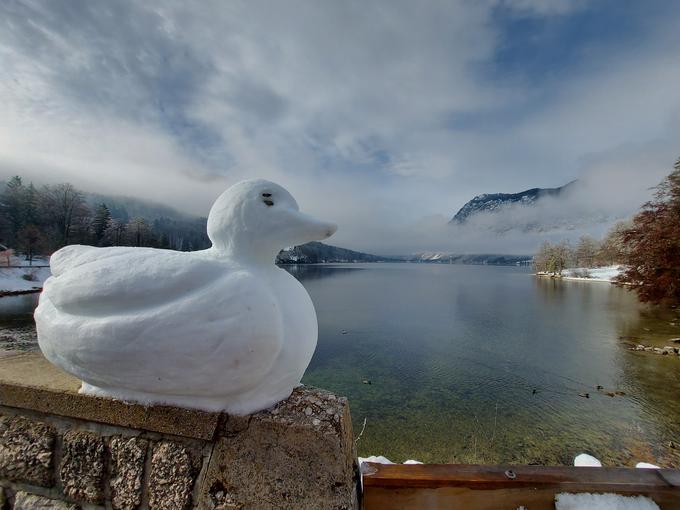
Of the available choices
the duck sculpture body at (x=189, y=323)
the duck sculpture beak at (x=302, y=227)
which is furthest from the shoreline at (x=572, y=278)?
the duck sculpture body at (x=189, y=323)

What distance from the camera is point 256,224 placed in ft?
5.72

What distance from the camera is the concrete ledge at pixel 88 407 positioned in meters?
1.53

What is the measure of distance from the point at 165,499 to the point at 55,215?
47.2m

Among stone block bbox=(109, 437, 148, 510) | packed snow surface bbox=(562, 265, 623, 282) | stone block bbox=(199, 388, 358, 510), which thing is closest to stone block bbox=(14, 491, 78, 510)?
stone block bbox=(109, 437, 148, 510)

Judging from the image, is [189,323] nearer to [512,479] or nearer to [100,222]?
[512,479]

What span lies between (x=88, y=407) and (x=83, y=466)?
319mm

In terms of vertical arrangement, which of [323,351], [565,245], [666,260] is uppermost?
[565,245]

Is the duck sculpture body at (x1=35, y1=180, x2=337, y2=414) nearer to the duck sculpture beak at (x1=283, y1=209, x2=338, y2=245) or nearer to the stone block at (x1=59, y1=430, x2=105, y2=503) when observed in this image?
the duck sculpture beak at (x1=283, y1=209, x2=338, y2=245)

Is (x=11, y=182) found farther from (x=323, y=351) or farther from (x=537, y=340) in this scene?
(x=537, y=340)

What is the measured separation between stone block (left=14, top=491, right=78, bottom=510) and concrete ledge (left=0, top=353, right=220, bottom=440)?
49 cm

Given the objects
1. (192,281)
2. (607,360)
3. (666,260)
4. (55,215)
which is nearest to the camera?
(192,281)

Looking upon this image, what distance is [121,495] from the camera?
1625mm

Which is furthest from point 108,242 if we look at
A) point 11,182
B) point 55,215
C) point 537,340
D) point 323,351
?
point 537,340

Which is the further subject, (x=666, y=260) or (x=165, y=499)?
(x=666, y=260)
